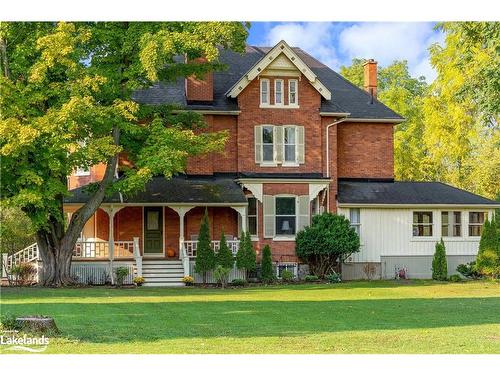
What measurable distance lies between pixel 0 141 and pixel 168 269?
8.77m

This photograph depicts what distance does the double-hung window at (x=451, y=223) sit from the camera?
3769cm

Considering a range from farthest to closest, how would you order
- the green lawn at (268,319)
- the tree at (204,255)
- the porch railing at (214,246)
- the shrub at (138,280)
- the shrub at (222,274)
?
the porch railing at (214,246)
the tree at (204,255)
the shrub at (138,280)
the shrub at (222,274)
the green lawn at (268,319)

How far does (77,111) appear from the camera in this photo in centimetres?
2716

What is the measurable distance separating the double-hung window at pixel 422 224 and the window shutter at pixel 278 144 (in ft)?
19.8

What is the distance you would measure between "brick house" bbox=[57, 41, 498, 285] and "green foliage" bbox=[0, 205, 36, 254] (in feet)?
8.01

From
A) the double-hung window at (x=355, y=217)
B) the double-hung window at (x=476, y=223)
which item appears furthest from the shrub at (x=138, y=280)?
the double-hung window at (x=476, y=223)

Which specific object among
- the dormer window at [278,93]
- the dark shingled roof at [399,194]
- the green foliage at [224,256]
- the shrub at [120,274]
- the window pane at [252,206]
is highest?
the dormer window at [278,93]

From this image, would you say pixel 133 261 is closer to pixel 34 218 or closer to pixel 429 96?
pixel 34 218

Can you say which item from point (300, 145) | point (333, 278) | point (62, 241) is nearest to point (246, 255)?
point (333, 278)

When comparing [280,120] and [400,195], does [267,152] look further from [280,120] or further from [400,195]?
[400,195]

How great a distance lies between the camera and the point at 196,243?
113ft

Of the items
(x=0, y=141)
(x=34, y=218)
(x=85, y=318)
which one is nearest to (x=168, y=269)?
(x=34, y=218)

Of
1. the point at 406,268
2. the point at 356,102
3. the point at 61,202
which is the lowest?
the point at 406,268

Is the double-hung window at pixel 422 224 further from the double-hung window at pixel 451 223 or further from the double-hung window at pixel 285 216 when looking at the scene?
the double-hung window at pixel 285 216
